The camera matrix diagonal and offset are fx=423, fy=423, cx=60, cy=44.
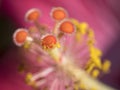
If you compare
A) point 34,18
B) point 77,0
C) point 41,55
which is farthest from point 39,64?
point 77,0

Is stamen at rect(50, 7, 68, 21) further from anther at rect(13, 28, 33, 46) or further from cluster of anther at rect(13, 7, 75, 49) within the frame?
anther at rect(13, 28, 33, 46)

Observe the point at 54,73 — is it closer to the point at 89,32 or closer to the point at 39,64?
the point at 39,64

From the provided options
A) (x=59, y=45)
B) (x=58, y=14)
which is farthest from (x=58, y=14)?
(x=59, y=45)

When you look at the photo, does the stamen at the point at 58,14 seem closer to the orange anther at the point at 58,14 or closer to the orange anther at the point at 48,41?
the orange anther at the point at 58,14

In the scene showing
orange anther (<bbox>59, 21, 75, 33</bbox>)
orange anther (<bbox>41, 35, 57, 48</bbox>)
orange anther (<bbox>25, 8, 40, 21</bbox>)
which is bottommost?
orange anther (<bbox>41, 35, 57, 48</bbox>)

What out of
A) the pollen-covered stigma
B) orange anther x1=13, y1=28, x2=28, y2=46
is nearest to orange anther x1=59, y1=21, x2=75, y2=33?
the pollen-covered stigma

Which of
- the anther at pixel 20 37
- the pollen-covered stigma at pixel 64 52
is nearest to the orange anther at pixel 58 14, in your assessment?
the pollen-covered stigma at pixel 64 52

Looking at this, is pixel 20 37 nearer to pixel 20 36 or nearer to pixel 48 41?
pixel 20 36
